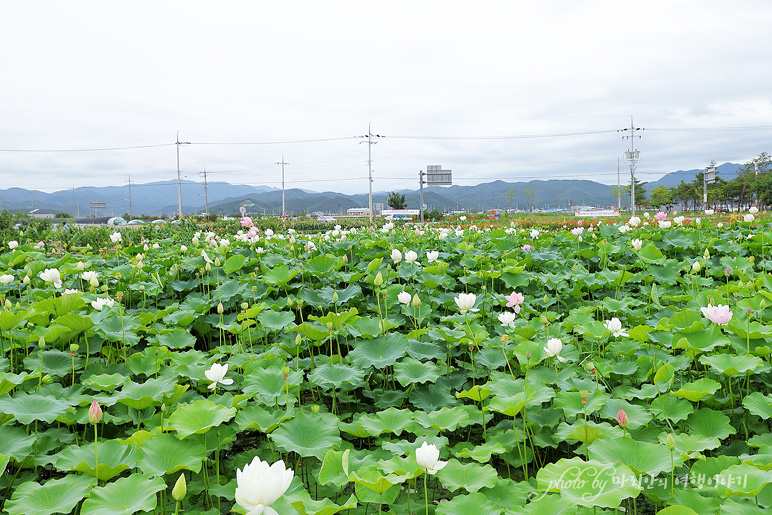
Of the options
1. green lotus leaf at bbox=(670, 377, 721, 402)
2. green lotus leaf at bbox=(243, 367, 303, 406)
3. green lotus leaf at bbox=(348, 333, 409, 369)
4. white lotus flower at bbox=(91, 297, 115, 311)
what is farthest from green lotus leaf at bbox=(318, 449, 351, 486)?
white lotus flower at bbox=(91, 297, 115, 311)

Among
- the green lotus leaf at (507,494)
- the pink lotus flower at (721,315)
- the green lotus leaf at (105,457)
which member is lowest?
the green lotus leaf at (507,494)

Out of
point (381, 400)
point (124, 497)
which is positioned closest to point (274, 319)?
point (381, 400)

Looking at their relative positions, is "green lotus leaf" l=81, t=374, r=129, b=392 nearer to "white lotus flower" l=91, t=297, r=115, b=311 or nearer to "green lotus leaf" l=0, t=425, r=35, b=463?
"green lotus leaf" l=0, t=425, r=35, b=463

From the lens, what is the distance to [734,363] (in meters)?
2.06

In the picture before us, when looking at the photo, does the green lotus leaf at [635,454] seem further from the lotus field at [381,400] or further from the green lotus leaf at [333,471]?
the green lotus leaf at [333,471]

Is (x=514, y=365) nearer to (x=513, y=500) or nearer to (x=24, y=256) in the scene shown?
(x=513, y=500)

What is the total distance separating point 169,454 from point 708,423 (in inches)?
81.6

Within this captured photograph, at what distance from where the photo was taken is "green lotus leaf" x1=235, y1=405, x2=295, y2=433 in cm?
175

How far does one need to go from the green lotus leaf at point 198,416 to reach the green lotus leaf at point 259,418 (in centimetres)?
6

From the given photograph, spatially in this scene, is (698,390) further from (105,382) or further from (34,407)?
(34,407)

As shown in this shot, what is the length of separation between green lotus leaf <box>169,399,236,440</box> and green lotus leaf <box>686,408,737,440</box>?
183cm

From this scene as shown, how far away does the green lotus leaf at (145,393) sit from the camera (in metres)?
1.90

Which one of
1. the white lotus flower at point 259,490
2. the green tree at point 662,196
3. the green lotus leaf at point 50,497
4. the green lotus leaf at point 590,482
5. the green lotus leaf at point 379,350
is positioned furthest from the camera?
the green tree at point 662,196

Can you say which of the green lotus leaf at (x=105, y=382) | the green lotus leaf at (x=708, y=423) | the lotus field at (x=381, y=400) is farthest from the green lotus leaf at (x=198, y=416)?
the green lotus leaf at (x=708, y=423)
